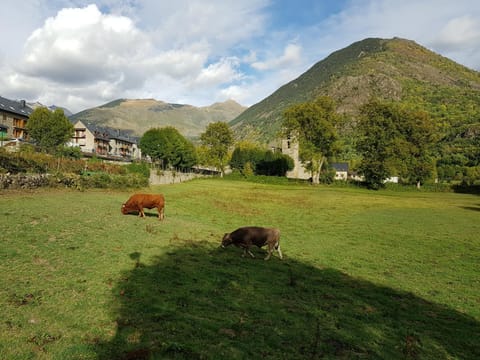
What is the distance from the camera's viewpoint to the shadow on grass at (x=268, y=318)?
617cm

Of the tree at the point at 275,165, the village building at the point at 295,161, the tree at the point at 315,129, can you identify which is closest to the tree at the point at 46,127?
the tree at the point at 315,129

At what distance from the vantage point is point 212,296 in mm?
8742

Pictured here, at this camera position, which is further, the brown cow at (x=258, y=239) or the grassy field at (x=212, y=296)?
the brown cow at (x=258, y=239)

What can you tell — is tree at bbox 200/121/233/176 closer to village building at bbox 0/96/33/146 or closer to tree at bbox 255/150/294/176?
tree at bbox 255/150/294/176

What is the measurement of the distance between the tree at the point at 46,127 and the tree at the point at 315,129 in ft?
189

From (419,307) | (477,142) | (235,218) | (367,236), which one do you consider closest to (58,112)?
(235,218)

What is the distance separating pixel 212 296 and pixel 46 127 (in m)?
82.7

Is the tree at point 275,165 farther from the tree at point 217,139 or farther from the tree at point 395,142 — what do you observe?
the tree at point 395,142

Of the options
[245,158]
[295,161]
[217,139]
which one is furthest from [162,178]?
[295,161]

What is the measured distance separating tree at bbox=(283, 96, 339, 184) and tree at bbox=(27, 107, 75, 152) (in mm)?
57489

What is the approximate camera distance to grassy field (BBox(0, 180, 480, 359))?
6.20 metres

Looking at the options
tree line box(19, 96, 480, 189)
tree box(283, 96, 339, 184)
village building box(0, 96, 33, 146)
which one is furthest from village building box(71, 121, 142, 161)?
tree box(283, 96, 339, 184)

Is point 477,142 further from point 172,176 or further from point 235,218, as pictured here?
point 235,218

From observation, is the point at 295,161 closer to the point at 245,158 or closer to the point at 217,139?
the point at 245,158
